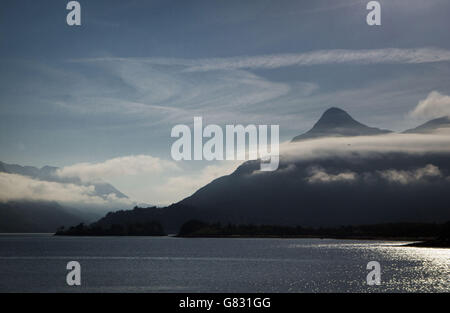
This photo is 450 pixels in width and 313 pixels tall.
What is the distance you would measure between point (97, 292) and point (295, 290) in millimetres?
36344

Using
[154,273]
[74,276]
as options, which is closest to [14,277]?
[74,276]

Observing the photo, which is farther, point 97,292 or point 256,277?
point 256,277

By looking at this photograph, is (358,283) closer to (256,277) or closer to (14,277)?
(256,277)

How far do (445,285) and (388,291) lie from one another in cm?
1754

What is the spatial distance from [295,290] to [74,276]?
5551 cm
